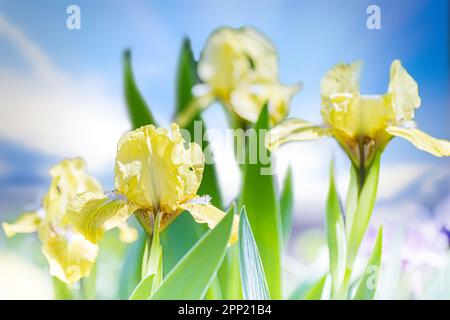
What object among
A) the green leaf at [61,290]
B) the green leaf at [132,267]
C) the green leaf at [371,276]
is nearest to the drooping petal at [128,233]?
the green leaf at [132,267]

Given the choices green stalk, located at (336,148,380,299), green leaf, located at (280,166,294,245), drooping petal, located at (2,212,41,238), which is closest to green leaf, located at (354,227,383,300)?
green stalk, located at (336,148,380,299)

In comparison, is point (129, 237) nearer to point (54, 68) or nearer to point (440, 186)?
point (54, 68)

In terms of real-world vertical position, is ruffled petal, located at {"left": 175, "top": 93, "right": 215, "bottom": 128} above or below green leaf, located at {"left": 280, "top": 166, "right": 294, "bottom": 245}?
above

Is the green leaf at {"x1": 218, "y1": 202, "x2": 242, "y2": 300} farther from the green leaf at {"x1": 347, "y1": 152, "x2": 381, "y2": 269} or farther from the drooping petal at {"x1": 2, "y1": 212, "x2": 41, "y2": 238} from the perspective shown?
the drooping petal at {"x1": 2, "y1": 212, "x2": 41, "y2": 238}

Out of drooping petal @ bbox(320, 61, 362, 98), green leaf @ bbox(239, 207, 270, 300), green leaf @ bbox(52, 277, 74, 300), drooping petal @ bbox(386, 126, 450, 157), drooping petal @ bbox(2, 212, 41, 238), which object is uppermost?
drooping petal @ bbox(320, 61, 362, 98)

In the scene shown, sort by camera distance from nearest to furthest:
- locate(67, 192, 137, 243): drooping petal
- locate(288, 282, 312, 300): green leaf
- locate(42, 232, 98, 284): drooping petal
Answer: locate(67, 192, 137, 243): drooping petal, locate(42, 232, 98, 284): drooping petal, locate(288, 282, 312, 300): green leaf

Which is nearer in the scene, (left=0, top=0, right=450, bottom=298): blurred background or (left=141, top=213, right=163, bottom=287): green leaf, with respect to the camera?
(left=141, top=213, right=163, bottom=287): green leaf
